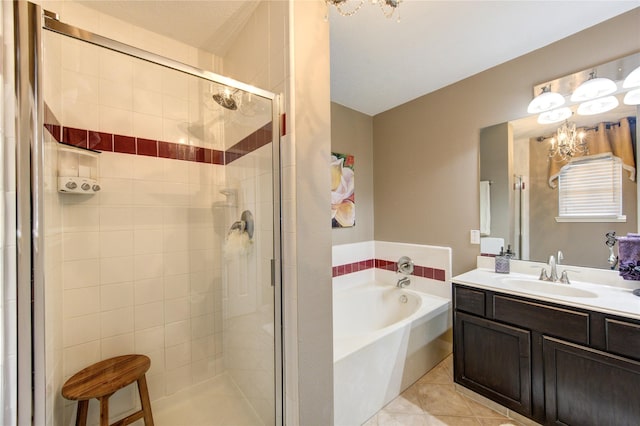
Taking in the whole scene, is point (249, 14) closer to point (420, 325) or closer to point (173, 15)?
point (173, 15)

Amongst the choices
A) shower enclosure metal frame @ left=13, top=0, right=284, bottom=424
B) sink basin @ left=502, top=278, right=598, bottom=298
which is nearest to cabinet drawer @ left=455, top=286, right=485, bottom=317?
sink basin @ left=502, top=278, right=598, bottom=298

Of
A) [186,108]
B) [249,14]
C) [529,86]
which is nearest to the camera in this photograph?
[249,14]

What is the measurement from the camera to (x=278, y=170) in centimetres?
125

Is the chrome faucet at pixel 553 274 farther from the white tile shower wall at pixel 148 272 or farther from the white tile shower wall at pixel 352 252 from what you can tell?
the white tile shower wall at pixel 148 272

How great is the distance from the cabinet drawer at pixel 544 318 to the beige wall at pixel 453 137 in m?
0.67

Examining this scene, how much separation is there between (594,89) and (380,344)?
2.13 meters

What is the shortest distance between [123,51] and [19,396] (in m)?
1.24

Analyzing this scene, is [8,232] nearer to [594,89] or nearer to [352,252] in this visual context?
[352,252]

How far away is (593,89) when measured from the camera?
1.60 m

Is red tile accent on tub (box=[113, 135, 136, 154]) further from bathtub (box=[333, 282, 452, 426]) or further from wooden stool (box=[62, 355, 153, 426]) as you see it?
bathtub (box=[333, 282, 452, 426])

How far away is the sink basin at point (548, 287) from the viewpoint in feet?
5.06

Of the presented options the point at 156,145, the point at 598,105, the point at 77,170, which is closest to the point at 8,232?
the point at 77,170

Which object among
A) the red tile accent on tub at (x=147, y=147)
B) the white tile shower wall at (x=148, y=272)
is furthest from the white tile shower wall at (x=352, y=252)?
the red tile accent on tub at (x=147, y=147)

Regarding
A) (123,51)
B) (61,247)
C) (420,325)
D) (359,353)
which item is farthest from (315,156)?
(420,325)
